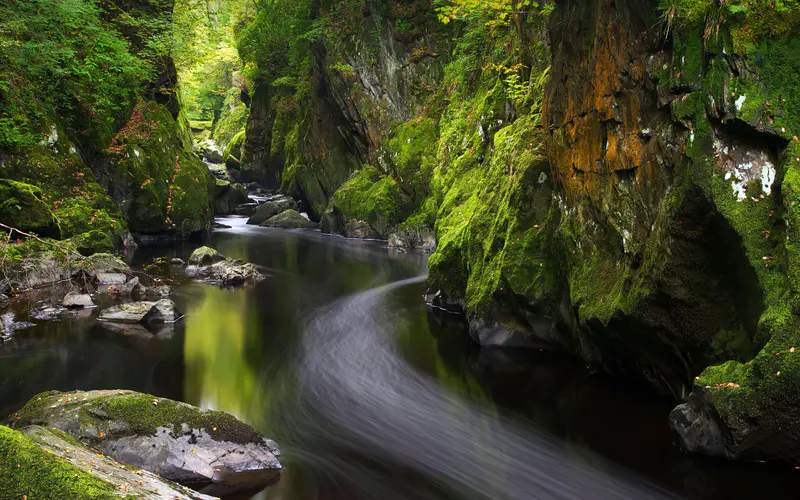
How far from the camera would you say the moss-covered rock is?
1194 centimetres

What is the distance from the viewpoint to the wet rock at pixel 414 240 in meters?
21.2

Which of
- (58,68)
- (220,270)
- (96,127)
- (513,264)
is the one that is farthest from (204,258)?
(513,264)

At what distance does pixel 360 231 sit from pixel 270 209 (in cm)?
685

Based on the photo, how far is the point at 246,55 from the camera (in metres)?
32.2

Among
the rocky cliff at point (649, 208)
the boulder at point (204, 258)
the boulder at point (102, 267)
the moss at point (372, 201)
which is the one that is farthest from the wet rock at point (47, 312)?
the moss at point (372, 201)

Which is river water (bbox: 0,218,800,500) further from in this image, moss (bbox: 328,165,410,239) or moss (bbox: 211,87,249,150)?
moss (bbox: 211,87,249,150)

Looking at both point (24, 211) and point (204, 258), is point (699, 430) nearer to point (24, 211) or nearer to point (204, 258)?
point (24, 211)

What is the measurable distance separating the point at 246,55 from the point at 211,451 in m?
30.7

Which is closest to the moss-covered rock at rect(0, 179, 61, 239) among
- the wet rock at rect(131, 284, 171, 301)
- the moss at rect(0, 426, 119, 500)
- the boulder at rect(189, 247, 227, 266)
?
the wet rock at rect(131, 284, 171, 301)

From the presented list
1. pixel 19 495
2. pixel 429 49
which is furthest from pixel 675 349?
pixel 429 49

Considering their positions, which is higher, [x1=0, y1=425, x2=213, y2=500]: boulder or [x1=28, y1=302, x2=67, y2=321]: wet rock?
[x1=0, y1=425, x2=213, y2=500]: boulder

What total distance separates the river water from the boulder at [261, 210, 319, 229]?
48.7 feet

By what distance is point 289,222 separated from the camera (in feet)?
91.2

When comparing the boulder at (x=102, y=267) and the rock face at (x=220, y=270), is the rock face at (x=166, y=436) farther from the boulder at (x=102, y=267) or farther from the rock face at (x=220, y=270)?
the rock face at (x=220, y=270)
